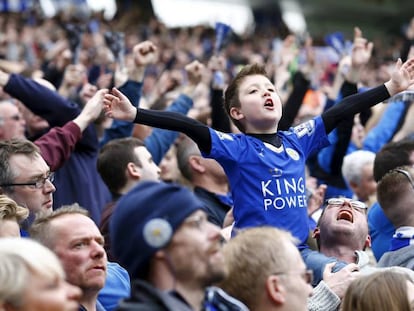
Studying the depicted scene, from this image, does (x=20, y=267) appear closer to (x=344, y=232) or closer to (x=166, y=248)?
(x=166, y=248)

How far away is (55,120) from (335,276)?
2.80 meters

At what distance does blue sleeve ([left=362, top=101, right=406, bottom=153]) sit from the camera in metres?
8.28

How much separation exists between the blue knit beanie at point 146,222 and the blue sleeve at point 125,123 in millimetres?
3382

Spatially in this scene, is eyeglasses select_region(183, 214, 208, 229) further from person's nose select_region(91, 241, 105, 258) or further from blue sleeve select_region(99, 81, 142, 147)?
blue sleeve select_region(99, 81, 142, 147)

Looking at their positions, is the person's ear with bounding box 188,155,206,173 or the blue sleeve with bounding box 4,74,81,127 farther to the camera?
the person's ear with bounding box 188,155,206,173

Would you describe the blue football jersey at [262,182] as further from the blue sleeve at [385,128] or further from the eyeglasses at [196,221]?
the blue sleeve at [385,128]

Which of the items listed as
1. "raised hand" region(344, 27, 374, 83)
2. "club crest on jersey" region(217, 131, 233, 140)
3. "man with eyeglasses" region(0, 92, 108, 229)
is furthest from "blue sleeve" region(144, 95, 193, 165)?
"club crest on jersey" region(217, 131, 233, 140)

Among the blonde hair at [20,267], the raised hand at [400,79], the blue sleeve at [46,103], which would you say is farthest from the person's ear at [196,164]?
the blonde hair at [20,267]

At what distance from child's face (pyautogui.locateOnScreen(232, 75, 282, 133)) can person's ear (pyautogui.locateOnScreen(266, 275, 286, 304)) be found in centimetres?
163

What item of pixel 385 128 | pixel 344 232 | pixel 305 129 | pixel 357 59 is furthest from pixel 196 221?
pixel 385 128

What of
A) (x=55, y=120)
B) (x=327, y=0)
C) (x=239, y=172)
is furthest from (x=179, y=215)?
(x=327, y=0)

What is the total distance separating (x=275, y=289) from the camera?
11.8 ft

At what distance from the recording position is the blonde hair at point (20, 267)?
287 centimetres

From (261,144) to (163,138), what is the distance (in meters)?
2.13
